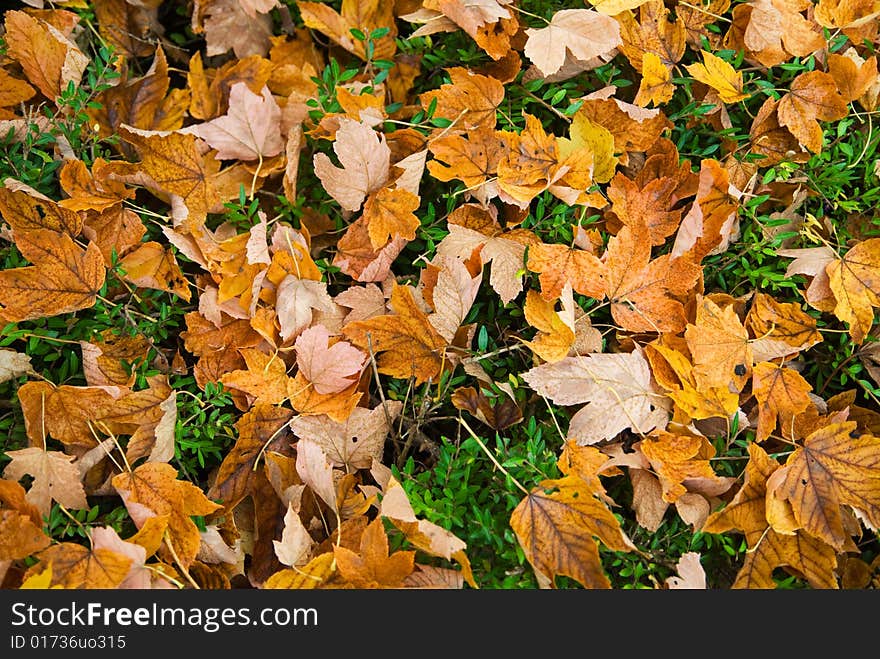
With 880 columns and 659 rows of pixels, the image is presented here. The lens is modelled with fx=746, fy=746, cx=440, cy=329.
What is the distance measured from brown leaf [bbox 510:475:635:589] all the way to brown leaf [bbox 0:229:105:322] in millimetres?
818

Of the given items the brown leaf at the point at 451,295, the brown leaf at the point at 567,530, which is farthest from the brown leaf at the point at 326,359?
the brown leaf at the point at 567,530

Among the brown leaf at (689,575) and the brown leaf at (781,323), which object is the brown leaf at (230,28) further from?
the brown leaf at (689,575)

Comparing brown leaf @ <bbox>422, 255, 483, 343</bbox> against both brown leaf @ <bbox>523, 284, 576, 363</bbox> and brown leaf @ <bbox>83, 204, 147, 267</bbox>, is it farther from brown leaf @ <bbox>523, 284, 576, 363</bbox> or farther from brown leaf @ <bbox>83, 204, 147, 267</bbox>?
brown leaf @ <bbox>83, 204, 147, 267</bbox>

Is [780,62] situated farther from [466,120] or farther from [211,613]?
[211,613]

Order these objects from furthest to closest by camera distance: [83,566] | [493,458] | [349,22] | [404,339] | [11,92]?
[349,22] < [11,92] < [404,339] < [493,458] < [83,566]

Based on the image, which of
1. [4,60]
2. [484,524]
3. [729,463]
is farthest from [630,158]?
[4,60]

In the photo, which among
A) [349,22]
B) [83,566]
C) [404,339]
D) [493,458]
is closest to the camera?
[83,566]

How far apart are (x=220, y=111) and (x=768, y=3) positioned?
1.09m

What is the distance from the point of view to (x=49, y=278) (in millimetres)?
1270

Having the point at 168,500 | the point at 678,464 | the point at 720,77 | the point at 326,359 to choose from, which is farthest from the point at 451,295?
the point at 720,77

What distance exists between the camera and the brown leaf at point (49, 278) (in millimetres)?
1247

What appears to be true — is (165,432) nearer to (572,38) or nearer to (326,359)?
(326,359)

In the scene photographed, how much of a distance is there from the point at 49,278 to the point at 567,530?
95 centimetres

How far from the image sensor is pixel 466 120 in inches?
55.3
